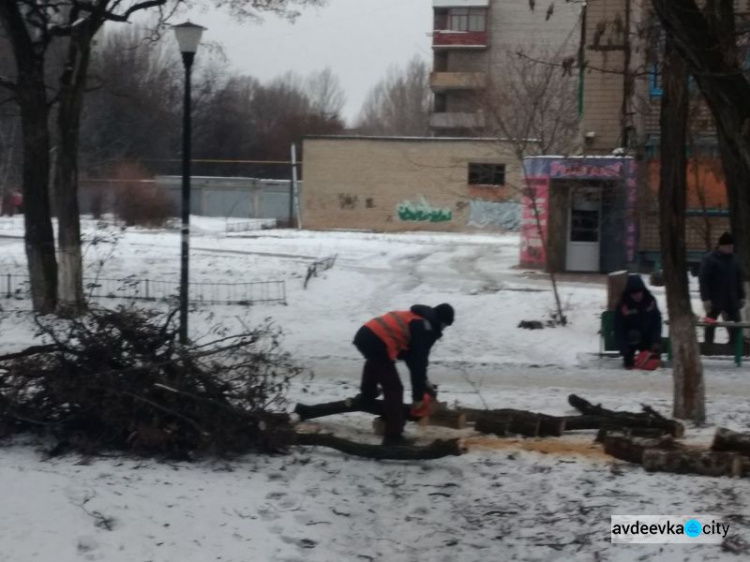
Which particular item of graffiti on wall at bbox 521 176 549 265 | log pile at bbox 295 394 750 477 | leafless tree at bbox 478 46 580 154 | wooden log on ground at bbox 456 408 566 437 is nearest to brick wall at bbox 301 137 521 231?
leafless tree at bbox 478 46 580 154

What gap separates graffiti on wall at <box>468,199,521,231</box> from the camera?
159ft

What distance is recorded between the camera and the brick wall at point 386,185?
161 ft

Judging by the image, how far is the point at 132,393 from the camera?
26.1 ft

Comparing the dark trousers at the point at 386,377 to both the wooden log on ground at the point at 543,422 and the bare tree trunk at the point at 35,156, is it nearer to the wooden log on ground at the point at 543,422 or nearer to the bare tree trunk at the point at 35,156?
the wooden log on ground at the point at 543,422

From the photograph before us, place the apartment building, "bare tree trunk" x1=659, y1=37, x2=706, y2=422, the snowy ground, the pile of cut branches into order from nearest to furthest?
the snowy ground, the pile of cut branches, "bare tree trunk" x1=659, y1=37, x2=706, y2=422, the apartment building

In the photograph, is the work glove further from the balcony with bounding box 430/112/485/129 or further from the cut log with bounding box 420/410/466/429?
the balcony with bounding box 430/112/485/129

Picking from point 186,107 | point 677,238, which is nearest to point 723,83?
point 677,238

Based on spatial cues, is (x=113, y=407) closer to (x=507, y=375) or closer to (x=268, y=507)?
(x=268, y=507)

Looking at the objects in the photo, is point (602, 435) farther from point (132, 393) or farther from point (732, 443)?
point (132, 393)

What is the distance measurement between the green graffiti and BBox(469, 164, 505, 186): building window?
6.21 feet

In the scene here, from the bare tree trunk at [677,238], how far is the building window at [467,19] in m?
57.1

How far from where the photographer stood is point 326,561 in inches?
261

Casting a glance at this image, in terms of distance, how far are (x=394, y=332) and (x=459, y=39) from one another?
5787 cm

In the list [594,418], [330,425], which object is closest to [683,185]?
[594,418]
